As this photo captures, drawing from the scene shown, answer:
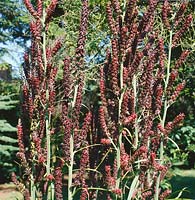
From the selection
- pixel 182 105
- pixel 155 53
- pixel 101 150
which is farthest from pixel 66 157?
pixel 182 105

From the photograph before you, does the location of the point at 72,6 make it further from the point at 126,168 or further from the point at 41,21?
the point at 126,168

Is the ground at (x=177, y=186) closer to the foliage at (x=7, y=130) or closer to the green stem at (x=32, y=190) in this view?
the foliage at (x=7, y=130)

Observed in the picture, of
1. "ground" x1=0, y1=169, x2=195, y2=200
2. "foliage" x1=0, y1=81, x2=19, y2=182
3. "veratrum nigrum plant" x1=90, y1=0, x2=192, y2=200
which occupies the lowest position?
"ground" x1=0, y1=169, x2=195, y2=200

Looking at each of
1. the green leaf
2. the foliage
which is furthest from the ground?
the green leaf

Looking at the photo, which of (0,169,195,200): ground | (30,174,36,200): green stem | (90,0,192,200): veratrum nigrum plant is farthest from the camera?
(0,169,195,200): ground

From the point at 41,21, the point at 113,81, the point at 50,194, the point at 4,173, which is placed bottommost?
the point at 4,173

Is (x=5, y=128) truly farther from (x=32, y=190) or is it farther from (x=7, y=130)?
(x=32, y=190)

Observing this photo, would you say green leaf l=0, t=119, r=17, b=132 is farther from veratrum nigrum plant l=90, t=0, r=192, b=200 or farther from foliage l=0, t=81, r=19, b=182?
veratrum nigrum plant l=90, t=0, r=192, b=200

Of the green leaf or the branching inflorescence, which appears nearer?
the branching inflorescence

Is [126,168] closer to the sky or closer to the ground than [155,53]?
closer to the ground

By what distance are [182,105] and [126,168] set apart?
9.33 m

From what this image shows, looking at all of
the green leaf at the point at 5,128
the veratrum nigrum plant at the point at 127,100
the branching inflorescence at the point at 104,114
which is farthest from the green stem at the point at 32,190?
the green leaf at the point at 5,128

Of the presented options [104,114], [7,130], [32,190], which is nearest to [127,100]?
[104,114]

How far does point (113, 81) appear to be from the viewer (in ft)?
7.65
